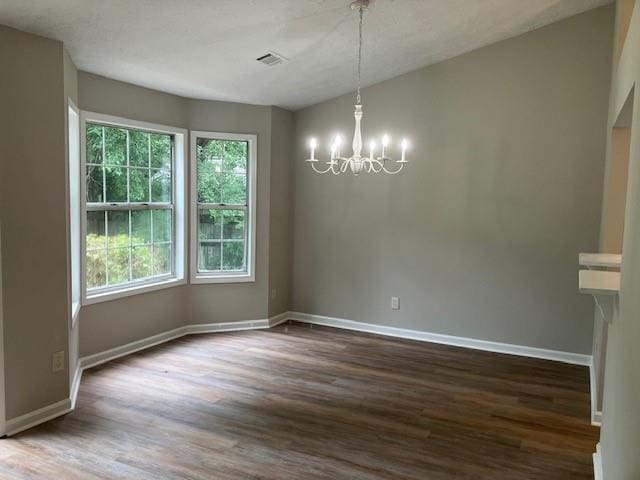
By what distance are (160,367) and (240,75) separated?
2.50m

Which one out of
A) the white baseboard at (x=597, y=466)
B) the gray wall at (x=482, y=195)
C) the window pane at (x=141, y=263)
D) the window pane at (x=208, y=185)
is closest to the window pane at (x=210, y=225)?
the window pane at (x=208, y=185)

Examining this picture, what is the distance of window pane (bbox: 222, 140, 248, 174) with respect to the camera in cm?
507

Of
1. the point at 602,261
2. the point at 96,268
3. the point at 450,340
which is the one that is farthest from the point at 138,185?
the point at 602,261

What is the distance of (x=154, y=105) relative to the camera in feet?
14.7

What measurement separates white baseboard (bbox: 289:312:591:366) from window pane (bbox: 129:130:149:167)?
2.33 m

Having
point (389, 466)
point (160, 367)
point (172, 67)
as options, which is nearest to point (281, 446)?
point (389, 466)

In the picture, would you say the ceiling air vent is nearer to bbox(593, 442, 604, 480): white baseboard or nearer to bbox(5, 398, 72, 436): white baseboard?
bbox(5, 398, 72, 436): white baseboard

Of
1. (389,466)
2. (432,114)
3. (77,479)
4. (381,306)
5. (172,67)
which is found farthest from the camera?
(381,306)

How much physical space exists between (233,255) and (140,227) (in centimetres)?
104

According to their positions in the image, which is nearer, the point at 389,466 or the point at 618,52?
the point at 389,466

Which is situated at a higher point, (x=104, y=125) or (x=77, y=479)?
(x=104, y=125)

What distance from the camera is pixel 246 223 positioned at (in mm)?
5199

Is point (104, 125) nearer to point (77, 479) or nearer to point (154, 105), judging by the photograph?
point (154, 105)

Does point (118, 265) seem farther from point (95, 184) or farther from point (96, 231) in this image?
point (95, 184)
